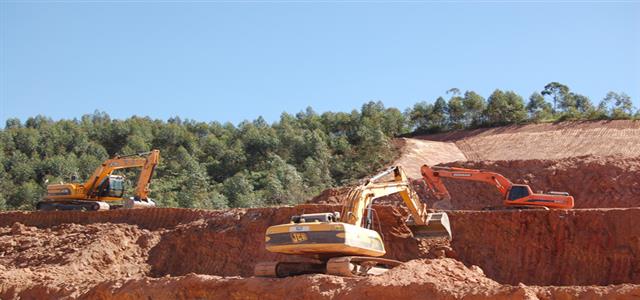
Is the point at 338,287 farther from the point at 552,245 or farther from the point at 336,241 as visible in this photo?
the point at 552,245

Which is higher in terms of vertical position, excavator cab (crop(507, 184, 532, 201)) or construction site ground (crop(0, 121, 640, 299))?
excavator cab (crop(507, 184, 532, 201))

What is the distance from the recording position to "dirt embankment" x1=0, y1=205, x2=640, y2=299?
44.3ft

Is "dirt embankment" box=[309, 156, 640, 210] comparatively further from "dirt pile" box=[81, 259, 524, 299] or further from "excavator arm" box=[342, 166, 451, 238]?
"dirt pile" box=[81, 259, 524, 299]

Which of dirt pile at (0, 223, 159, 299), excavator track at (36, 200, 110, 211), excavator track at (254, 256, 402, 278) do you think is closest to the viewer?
excavator track at (254, 256, 402, 278)

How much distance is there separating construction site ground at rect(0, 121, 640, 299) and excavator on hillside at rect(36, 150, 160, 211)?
2.68ft

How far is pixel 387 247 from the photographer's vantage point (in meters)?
18.5

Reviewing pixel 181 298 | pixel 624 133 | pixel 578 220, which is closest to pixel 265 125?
pixel 624 133

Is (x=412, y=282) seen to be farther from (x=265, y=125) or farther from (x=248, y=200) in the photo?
(x=265, y=125)

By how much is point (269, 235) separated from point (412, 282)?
283 centimetres

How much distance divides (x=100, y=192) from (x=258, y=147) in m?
20.3

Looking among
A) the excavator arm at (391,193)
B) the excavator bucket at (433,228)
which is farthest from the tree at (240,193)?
the excavator arm at (391,193)

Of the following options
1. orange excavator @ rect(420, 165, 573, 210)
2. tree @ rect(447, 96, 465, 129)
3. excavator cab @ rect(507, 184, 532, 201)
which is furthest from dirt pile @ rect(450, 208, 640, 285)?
tree @ rect(447, 96, 465, 129)

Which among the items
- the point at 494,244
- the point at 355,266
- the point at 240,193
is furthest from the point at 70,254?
the point at 240,193

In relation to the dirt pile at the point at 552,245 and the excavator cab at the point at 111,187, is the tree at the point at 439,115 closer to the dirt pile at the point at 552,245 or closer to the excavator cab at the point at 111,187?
the excavator cab at the point at 111,187
